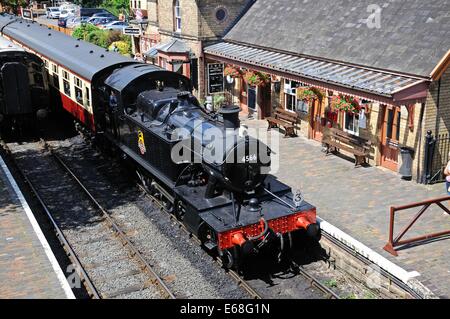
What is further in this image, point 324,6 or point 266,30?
point 266,30

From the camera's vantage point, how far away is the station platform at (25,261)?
8.58 metres

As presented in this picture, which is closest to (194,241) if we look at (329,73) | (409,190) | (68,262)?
(68,262)

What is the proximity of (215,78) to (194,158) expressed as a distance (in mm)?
11798

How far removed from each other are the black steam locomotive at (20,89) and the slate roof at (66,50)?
3.20ft

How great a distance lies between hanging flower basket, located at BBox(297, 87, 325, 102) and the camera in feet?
53.0

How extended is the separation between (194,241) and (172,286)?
173 centimetres

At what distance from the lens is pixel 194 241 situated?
11125 mm

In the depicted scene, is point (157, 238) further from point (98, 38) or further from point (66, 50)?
point (98, 38)

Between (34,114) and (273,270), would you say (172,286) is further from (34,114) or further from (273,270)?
(34,114)

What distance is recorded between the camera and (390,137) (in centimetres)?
1427

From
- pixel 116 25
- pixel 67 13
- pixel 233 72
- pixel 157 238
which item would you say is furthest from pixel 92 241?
pixel 67 13

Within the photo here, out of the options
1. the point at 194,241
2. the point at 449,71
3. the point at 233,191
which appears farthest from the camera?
the point at 449,71

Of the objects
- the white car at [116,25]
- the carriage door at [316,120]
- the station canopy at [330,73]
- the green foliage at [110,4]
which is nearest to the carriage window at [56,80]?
the station canopy at [330,73]

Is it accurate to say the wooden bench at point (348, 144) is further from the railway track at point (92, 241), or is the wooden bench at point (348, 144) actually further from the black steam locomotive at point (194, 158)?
the railway track at point (92, 241)
